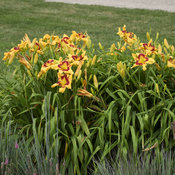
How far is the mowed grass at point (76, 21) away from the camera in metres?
8.49

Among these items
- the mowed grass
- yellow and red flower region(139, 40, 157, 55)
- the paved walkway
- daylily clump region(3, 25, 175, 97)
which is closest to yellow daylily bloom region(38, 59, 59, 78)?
daylily clump region(3, 25, 175, 97)

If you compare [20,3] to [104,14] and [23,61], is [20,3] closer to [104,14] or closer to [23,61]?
[104,14]

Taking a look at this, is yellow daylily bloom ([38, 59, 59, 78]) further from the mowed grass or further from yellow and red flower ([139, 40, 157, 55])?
the mowed grass

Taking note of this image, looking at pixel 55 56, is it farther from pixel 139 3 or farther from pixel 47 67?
pixel 139 3

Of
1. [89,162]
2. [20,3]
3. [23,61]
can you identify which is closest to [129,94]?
[89,162]

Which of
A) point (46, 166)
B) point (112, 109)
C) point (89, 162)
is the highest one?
point (112, 109)

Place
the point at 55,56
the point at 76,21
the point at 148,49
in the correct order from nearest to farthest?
the point at 148,49
the point at 55,56
the point at 76,21

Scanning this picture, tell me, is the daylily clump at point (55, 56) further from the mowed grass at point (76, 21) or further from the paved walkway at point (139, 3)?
the paved walkway at point (139, 3)

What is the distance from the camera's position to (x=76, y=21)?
10195 millimetres

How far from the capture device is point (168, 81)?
9.23 ft

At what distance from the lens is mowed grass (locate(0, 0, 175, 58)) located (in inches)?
334

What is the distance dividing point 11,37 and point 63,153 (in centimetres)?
633

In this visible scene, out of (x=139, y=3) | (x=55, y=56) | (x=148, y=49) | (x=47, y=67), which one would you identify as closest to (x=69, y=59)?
(x=47, y=67)

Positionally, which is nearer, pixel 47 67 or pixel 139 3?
pixel 47 67
